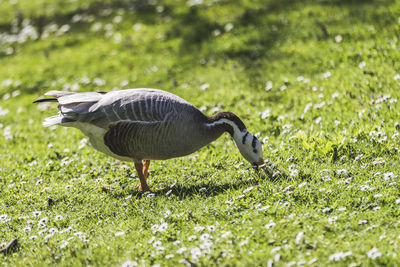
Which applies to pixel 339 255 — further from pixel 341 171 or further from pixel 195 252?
pixel 341 171

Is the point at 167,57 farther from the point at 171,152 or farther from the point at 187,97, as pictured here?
the point at 171,152

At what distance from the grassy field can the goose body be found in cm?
48

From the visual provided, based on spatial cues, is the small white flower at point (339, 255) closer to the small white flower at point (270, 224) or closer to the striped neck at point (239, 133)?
the small white flower at point (270, 224)

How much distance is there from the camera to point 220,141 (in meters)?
8.14

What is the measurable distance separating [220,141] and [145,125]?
2118 millimetres

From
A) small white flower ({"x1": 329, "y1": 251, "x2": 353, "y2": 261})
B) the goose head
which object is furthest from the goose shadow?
small white flower ({"x1": 329, "y1": 251, "x2": 353, "y2": 261})

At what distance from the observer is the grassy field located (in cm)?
498

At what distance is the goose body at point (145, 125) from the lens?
634 centimetres

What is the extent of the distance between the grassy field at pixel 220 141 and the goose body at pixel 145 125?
0.48 metres

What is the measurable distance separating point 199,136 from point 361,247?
2.73m

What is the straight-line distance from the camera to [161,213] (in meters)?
5.79

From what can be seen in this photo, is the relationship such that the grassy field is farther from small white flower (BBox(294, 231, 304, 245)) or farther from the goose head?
the goose head

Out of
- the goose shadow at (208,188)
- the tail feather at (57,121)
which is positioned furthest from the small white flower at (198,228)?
the tail feather at (57,121)

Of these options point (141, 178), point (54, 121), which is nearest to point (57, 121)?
point (54, 121)
